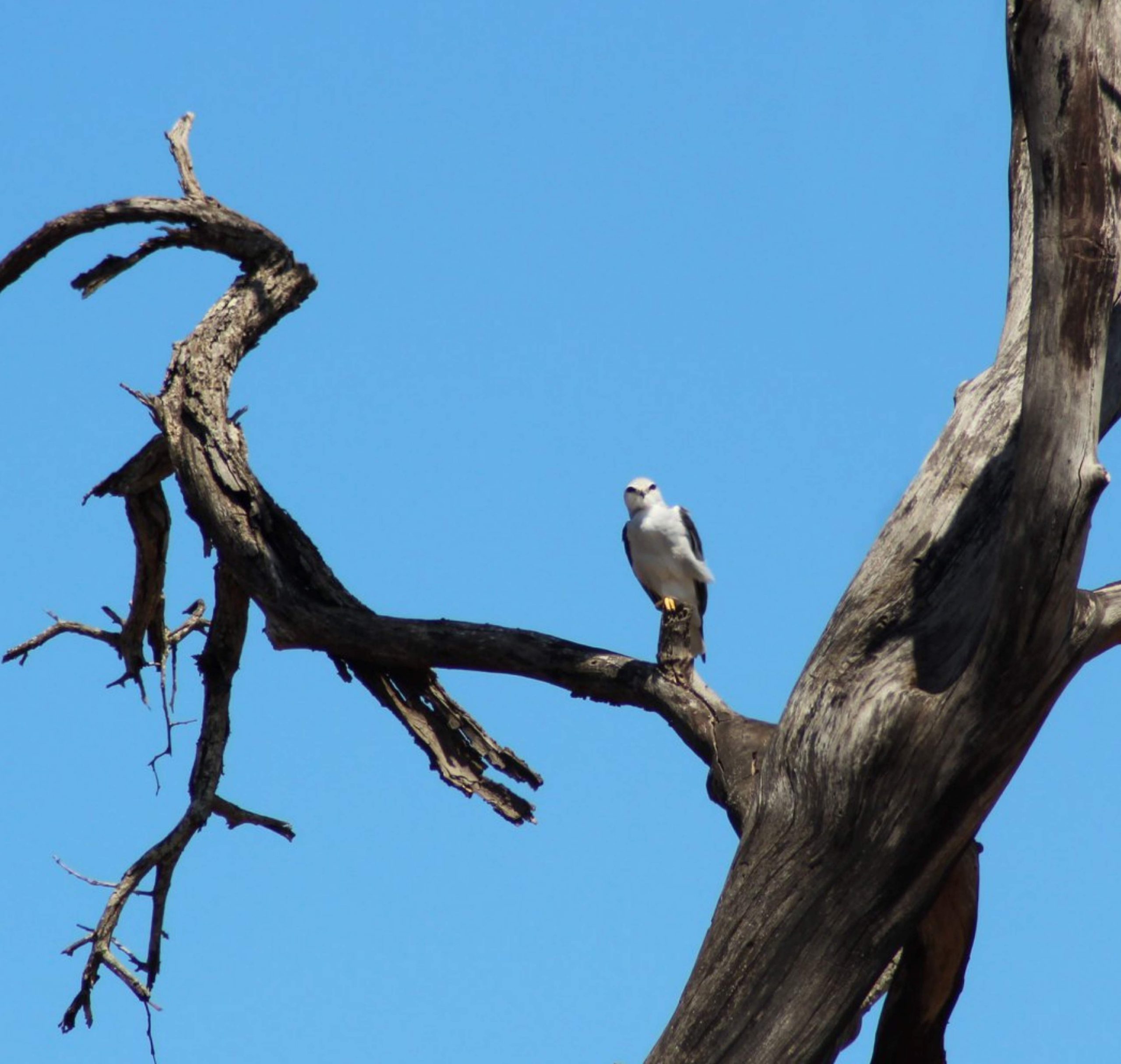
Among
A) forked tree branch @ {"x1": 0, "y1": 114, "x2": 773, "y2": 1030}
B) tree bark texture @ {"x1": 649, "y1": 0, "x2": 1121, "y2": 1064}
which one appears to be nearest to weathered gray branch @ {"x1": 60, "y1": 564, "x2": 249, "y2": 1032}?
forked tree branch @ {"x1": 0, "y1": 114, "x2": 773, "y2": 1030}

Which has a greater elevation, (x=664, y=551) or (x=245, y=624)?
(x=664, y=551)

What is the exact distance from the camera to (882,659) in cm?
526

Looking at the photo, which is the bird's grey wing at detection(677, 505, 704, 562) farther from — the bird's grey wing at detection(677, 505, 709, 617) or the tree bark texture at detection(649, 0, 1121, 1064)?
the tree bark texture at detection(649, 0, 1121, 1064)

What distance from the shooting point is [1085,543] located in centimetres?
468

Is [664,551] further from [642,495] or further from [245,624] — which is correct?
[245,624]

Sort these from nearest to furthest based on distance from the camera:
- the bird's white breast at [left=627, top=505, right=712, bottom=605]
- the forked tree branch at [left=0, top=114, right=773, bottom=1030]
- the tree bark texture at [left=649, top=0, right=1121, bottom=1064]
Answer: the tree bark texture at [left=649, top=0, right=1121, bottom=1064]
the forked tree branch at [left=0, top=114, right=773, bottom=1030]
the bird's white breast at [left=627, top=505, right=712, bottom=605]

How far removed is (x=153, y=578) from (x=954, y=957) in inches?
158

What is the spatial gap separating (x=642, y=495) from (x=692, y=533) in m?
0.44

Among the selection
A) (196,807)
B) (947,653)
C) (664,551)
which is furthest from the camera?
(664,551)

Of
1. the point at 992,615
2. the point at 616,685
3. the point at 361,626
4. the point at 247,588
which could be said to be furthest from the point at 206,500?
the point at 992,615

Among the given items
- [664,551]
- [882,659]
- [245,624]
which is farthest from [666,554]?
[882,659]

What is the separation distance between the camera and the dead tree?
15.3 ft

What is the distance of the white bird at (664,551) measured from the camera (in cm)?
880

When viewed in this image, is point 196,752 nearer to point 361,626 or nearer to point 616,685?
point 361,626
